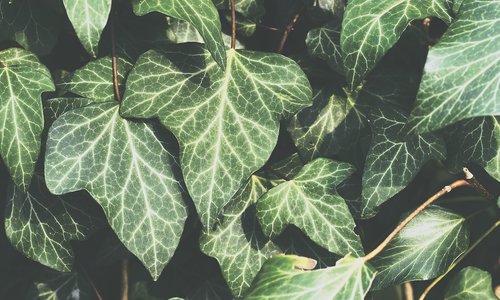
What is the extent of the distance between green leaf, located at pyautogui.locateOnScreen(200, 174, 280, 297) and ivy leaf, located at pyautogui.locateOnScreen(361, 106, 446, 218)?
6.5 inches

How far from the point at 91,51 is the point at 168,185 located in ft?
0.73

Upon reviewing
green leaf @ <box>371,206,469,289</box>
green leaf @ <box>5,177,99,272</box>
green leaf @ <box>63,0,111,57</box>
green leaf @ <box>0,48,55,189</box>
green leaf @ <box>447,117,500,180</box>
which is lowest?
green leaf @ <box>5,177,99,272</box>

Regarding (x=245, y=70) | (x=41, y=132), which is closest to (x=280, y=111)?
(x=245, y=70)

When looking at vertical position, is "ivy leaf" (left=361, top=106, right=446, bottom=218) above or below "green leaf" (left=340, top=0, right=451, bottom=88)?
below

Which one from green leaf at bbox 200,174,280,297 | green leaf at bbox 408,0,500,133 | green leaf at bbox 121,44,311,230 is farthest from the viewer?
green leaf at bbox 200,174,280,297

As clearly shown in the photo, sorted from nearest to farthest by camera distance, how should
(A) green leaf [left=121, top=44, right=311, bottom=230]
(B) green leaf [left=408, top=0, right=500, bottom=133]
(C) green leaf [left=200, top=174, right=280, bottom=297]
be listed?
(B) green leaf [left=408, top=0, right=500, bottom=133], (A) green leaf [left=121, top=44, right=311, bottom=230], (C) green leaf [left=200, top=174, right=280, bottom=297]

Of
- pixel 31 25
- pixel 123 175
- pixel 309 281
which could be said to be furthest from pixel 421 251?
pixel 31 25

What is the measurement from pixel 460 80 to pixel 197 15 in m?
0.34

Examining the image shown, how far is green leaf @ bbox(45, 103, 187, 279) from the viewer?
1043mm

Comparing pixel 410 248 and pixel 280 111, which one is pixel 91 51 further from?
pixel 410 248

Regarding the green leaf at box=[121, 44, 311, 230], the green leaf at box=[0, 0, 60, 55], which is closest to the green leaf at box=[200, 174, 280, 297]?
the green leaf at box=[121, 44, 311, 230]

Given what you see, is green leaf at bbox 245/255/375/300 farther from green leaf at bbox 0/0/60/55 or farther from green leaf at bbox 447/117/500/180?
green leaf at bbox 0/0/60/55

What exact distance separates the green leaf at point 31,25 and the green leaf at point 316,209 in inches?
16.2

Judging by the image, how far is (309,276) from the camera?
98 centimetres
